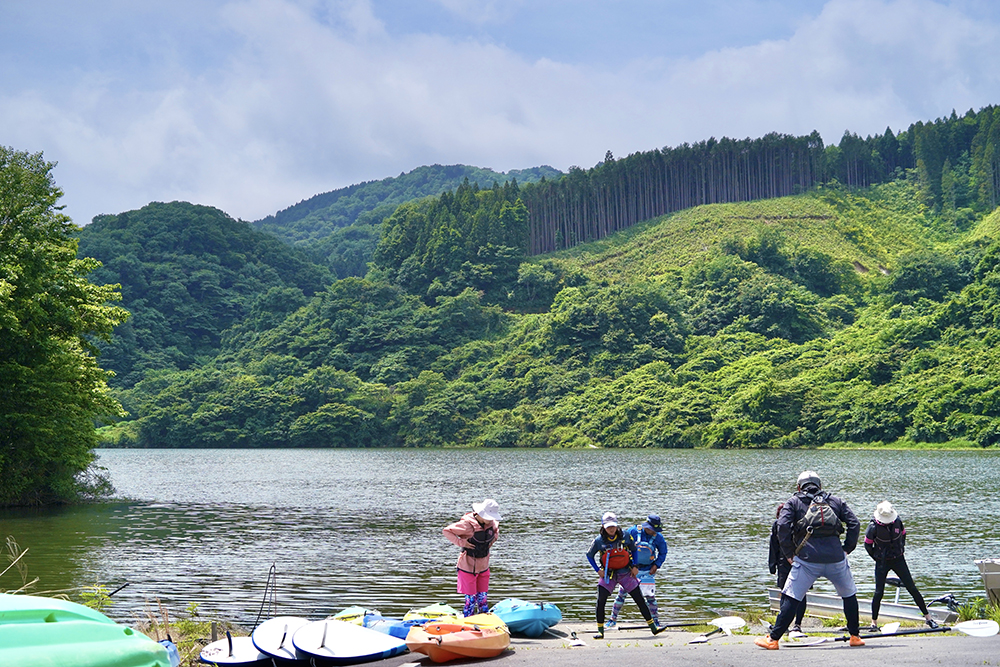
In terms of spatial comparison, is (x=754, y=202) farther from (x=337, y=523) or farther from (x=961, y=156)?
(x=337, y=523)

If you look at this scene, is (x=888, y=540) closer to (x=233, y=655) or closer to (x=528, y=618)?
(x=528, y=618)

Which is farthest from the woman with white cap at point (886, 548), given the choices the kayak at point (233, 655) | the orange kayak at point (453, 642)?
the kayak at point (233, 655)

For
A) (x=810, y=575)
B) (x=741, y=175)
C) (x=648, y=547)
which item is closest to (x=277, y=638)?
(x=648, y=547)

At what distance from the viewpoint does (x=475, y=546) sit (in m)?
17.1

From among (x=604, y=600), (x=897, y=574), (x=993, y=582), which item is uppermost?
(x=897, y=574)

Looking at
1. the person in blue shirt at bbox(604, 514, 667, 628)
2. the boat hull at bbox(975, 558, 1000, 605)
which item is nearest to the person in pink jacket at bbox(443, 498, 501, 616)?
the person in blue shirt at bbox(604, 514, 667, 628)

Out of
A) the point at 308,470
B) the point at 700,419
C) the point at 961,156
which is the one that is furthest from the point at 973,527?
the point at 961,156

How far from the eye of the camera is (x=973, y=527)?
124 ft

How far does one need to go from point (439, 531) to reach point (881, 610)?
2389 centimetres

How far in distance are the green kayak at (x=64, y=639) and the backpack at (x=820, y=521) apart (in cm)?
821

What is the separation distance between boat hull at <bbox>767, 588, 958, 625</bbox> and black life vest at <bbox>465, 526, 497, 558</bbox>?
5.26m

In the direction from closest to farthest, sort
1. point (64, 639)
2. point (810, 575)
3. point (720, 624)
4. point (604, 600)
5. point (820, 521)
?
point (64, 639) → point (820, 521) → point (810, 575) → point (604, 600) → point (720, 624)

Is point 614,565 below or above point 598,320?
below

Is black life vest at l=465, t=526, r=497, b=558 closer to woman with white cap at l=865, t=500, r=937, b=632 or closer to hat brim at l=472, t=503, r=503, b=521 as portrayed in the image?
hat brim at l=472, t=503, r=503, b=521
